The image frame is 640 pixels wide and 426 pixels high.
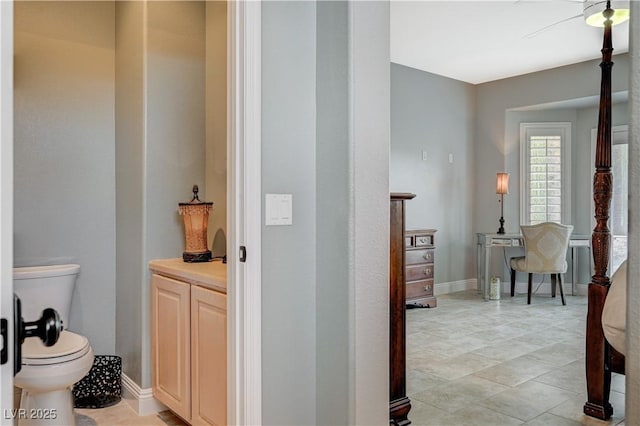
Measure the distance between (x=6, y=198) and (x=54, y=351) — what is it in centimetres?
177

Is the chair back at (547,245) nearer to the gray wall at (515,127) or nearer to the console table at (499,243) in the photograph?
the console table at (499,243)

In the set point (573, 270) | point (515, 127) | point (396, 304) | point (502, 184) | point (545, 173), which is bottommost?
point (573, 270)

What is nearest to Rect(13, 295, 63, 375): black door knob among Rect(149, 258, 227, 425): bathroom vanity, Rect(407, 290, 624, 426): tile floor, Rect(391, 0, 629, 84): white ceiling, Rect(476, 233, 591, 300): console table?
Rect(149, 258, 227, 425): bathroom vanity

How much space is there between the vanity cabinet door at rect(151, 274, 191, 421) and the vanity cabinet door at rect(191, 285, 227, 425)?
0.07 m

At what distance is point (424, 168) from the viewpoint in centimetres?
603

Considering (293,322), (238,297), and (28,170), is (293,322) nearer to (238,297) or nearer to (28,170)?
(238,297)

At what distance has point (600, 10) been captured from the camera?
11.6ft

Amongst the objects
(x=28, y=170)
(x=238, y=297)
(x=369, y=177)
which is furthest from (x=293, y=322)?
(x=28, y=170)

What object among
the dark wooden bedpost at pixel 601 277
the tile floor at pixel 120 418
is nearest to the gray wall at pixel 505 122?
the dark wooden bedpost at pixel 601 277

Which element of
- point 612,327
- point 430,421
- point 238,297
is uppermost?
point 238,297

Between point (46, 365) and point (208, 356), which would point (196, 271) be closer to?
point (208, 356)

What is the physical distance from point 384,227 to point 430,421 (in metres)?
1.32

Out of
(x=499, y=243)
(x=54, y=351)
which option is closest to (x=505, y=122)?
(x=499, y=243)

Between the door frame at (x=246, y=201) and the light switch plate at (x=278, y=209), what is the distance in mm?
39
